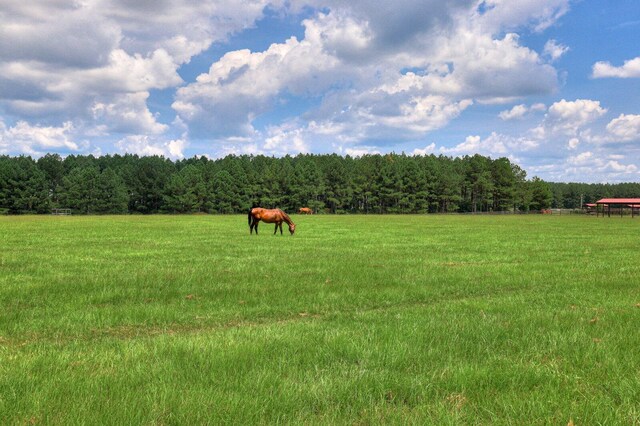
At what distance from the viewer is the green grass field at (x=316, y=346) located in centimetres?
422

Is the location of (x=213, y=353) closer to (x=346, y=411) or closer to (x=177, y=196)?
(x=346, y=411)

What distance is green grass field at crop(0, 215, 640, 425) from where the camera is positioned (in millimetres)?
4219

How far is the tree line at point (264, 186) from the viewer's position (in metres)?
111

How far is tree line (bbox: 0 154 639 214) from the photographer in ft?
A: 366

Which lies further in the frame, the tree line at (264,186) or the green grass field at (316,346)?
the tree line at (264,186)

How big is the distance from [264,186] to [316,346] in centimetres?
11348

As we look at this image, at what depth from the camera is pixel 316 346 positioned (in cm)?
607

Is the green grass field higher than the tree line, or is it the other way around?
the tree line

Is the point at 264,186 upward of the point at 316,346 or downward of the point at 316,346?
upward

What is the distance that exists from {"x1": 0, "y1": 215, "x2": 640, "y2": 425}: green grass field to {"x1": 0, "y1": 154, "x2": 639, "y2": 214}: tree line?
94.9 metres

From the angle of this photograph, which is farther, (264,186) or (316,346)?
(264,186)

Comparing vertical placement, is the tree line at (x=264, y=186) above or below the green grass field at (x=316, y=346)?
above

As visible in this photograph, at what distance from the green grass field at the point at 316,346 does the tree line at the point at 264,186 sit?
94884mm

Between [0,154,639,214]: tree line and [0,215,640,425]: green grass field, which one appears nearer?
[0,215,640,425]: green grass field
